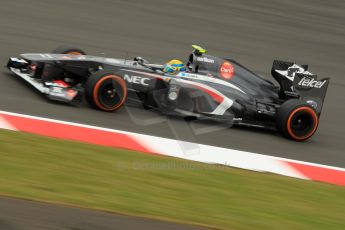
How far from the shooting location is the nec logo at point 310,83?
9.41 meters

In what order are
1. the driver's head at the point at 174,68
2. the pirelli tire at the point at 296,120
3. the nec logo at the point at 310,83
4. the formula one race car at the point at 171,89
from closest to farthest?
the formula one race car at the point at 171,89 → the pirelli tire at the point at 296,120 → the driver's head at the point at 174,68 → the nec logo at the point at 310,83

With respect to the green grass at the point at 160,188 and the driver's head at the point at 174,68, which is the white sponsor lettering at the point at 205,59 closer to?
the driver's head at the point at 174,68

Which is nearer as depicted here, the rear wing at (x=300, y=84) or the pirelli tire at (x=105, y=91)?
the pirelli tire at (x=105, y=91)

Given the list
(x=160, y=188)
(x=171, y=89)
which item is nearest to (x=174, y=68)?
(x=171, y=89)

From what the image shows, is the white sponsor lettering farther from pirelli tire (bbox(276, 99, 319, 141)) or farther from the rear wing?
pirelli tire (bbox(276, 99, 319, 141))

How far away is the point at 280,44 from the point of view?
49.0ft

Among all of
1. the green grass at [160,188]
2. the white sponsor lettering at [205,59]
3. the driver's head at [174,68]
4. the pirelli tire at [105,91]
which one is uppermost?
the white sponsor lettering at [205,59]

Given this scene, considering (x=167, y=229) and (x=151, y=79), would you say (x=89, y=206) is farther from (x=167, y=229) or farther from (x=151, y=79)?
(x=151, y=79)

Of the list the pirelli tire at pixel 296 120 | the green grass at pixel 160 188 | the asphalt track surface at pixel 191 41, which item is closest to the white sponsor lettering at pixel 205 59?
the asphalt track surface at pixel 191 41

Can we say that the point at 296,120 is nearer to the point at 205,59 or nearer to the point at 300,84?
the point at 300,84

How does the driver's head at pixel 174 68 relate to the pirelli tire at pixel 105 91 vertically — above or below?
above

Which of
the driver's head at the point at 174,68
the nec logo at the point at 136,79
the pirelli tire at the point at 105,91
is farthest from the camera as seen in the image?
the driver's head at the point at 174,68

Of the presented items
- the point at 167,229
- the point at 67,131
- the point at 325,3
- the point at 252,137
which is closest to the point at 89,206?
the point at 167,229

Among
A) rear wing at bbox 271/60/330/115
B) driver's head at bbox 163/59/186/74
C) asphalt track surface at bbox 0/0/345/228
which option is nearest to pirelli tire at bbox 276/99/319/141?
asphalt track surface at bbox 0/0/345/228
